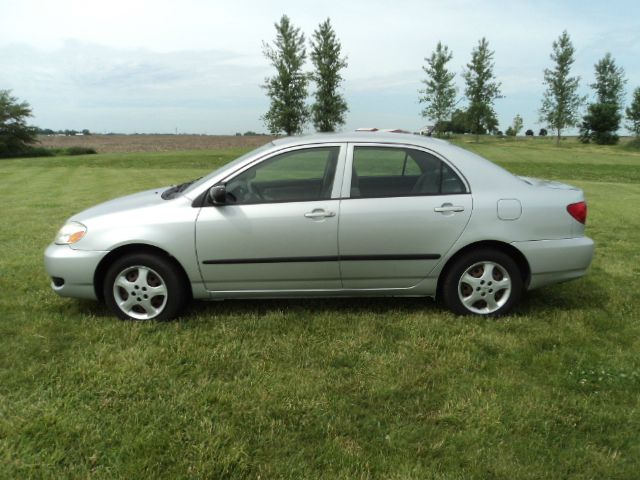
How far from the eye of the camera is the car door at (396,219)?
4.18 meters

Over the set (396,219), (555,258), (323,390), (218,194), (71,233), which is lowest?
(323,390)

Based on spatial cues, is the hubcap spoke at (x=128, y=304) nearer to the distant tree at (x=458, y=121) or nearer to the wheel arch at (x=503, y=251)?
the wheel arch at (x=503, y=251)

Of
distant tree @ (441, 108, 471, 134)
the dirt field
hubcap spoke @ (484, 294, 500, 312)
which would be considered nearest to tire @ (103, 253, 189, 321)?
hubcap spoke @ (484, 294, 500, 312)

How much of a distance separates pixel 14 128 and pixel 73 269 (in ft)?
150

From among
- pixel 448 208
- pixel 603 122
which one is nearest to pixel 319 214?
pixel 448 208

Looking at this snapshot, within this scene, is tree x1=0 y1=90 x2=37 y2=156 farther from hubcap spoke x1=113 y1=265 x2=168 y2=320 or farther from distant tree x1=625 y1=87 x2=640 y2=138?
distant tree x1=625 y1=87 x2=640 y2=138

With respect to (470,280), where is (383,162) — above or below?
above

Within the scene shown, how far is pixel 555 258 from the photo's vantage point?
4.32 meters

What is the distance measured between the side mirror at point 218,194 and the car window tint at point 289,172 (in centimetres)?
11

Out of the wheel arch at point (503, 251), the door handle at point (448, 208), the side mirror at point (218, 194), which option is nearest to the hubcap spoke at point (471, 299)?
the wheel arch at point (503, 251)

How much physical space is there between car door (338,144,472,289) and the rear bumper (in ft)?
2.05

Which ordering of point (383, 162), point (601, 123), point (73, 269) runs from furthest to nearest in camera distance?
point (601, 123), point (383, 162), point (73, 269)

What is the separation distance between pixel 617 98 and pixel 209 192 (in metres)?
72.7

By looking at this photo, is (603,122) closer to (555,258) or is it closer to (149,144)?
(149,144)
